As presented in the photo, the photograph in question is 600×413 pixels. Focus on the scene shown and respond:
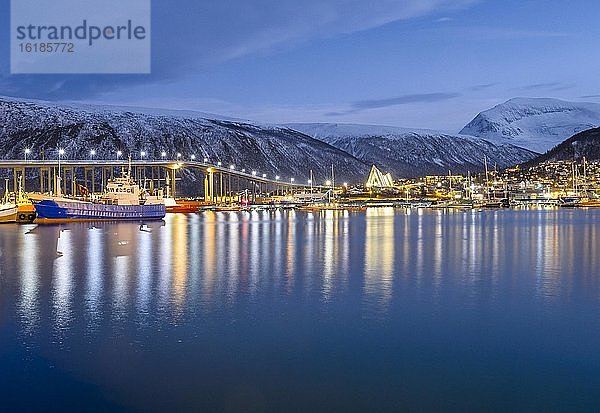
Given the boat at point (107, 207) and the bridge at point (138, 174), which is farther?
the bridge at point (138, 174)

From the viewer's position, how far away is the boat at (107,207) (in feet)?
208

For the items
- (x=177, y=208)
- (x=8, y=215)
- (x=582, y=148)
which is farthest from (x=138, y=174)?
(x=582, y=148)

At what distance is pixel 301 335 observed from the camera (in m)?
13.7

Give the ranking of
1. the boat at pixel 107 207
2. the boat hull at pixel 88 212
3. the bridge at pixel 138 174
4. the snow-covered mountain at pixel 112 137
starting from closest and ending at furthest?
the boat hull at pixel 88 212 → the boat at pixel 107 207 → the bridge at pixel 138 174 → the snow-covered mountain at pixel 112 137

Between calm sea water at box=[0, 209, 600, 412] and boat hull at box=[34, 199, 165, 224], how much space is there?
37509 mm

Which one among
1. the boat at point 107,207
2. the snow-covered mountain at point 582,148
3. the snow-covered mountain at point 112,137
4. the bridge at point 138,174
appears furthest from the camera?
the snow-covered mountain at point 582,148

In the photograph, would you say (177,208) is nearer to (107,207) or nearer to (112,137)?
(107,207)

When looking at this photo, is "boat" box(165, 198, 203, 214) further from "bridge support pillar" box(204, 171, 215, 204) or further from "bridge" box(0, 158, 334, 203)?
"bridge support pillar" box(204, 171, 215, 204)

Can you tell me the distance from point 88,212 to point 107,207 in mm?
2503

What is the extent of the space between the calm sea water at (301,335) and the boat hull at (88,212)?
3751 centimetres

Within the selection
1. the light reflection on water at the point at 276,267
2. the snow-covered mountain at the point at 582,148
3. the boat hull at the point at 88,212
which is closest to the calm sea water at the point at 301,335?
the light reflection on water at the point at 276,267

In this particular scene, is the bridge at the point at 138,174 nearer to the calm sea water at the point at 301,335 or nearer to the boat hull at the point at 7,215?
the boat hull at the point at 7,215

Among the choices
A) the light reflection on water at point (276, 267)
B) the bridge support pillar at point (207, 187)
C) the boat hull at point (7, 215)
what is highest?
the bridge support pillar at point (207, 187)

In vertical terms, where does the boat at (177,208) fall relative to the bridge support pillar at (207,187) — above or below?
below
